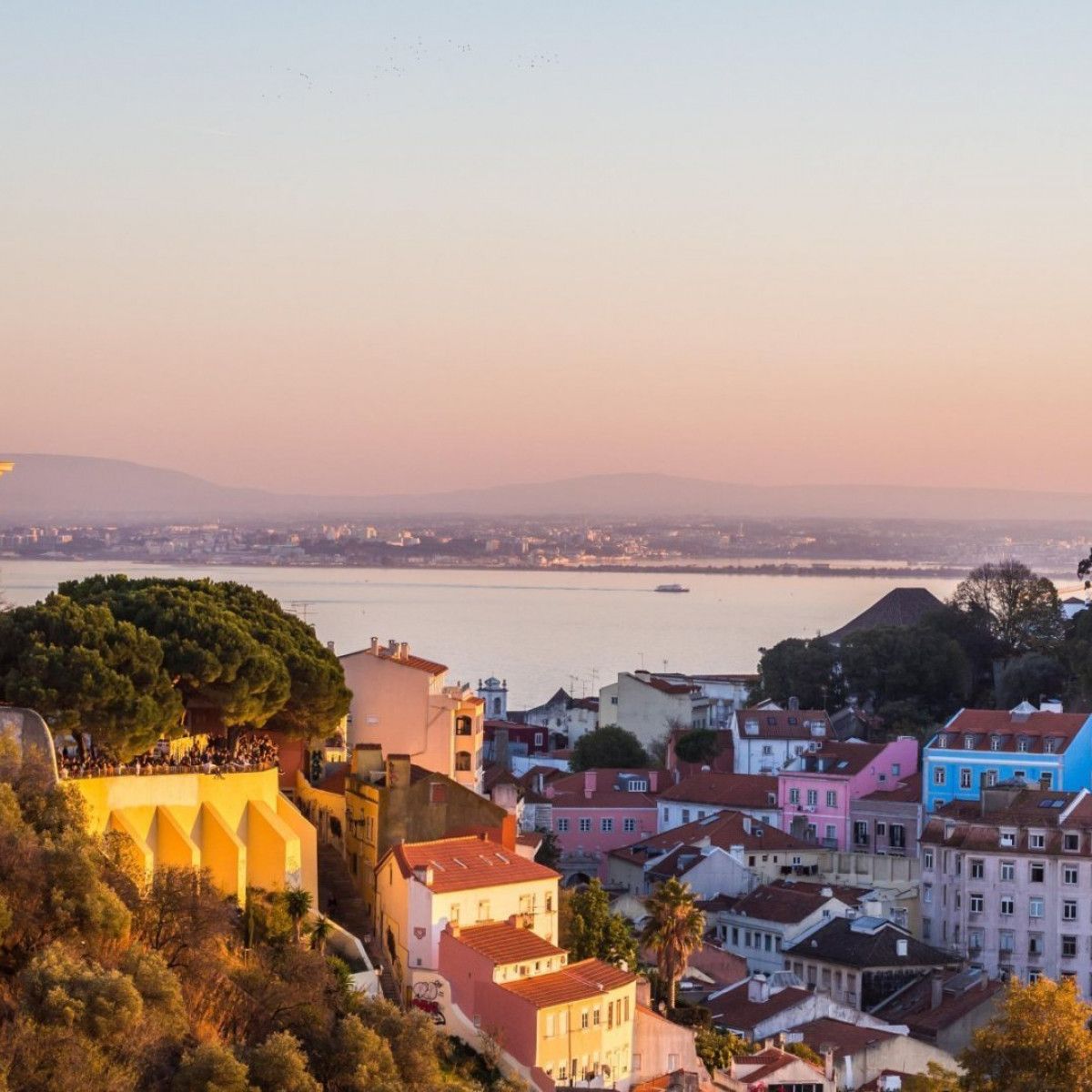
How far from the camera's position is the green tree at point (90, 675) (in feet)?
88.4

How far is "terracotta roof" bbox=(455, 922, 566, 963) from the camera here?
27.8 meters

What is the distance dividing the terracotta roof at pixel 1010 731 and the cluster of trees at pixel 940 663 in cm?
804

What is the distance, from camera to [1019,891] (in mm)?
42312

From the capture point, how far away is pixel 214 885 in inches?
1055

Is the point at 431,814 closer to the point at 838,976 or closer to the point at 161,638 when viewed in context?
the point at 161,638

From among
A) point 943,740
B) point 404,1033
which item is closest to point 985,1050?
point 404,1033

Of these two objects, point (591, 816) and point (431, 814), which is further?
point (591, 816)

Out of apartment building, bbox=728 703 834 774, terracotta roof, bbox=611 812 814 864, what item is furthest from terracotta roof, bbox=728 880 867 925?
apartment building, bbox=728 703 834 774

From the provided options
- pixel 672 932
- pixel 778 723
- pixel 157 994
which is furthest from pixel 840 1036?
pixel 778 723

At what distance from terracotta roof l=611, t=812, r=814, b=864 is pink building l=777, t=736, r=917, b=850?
1455 millimetres

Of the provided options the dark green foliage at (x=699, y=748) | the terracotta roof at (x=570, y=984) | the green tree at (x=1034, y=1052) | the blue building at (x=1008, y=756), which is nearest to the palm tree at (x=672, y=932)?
the terracotta roof at (x=570, y=984)

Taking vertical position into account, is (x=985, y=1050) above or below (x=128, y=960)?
below

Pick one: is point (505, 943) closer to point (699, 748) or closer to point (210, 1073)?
point (210, 1073)

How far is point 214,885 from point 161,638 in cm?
386
